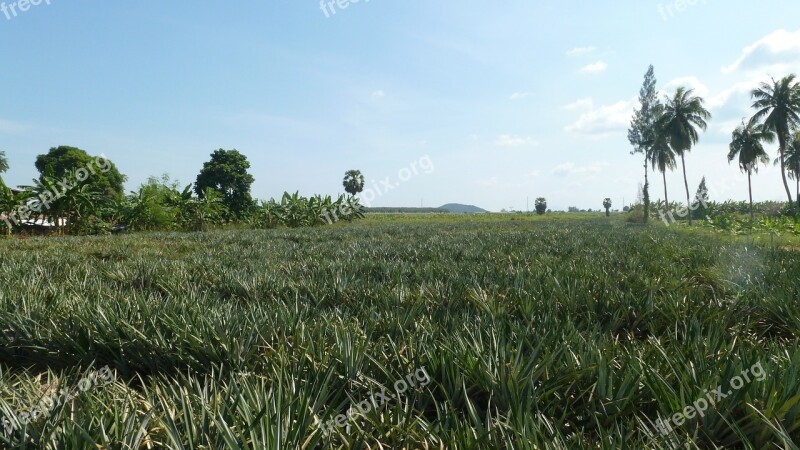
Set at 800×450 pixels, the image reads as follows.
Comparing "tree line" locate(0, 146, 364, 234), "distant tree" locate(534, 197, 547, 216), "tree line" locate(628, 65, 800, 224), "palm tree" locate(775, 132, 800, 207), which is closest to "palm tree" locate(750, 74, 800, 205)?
"tree line" locate(628, 65, 800, 224)

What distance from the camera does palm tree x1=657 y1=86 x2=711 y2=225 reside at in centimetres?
4875

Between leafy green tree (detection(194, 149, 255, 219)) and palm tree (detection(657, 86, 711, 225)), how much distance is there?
1784 inches

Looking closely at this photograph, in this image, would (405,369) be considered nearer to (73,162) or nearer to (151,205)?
(151,205)

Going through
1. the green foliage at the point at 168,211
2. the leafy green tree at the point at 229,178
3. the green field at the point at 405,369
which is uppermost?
the leafy green tree at the point at 229,178

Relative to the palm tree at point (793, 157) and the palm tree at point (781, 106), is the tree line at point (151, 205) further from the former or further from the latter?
the palm tree at point (793, 157)

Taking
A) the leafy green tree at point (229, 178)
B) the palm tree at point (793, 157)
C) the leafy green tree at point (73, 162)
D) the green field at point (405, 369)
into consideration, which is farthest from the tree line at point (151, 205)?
the palm tree at point (793, 157)

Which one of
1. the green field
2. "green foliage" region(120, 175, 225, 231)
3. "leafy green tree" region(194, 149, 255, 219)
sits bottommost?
the green field

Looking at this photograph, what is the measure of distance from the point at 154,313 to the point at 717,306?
4.20 m

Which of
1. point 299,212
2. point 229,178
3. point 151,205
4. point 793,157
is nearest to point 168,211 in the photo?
point 151,205

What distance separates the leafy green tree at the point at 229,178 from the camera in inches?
1884

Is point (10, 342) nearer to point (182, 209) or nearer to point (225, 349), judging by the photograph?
→ point (225, 349)

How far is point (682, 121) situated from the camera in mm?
49312

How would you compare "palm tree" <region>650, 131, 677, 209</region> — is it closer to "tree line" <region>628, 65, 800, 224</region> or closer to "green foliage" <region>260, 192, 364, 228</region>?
"tree line" <region>628, 65, 800, 224</region>

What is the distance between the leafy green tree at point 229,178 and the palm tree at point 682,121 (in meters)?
45.3
